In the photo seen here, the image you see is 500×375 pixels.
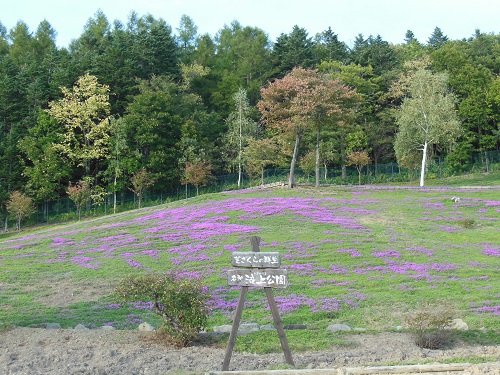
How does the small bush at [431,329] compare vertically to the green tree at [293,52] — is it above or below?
below

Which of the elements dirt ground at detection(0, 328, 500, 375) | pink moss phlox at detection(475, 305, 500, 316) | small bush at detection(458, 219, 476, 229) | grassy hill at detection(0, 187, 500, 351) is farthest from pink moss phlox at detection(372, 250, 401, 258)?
dirt ground at detection(0, 328, 500, 375)

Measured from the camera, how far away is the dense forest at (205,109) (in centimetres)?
6294

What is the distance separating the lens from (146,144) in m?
66.3

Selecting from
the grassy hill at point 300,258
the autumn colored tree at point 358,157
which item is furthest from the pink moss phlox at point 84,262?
the autumn colored tree at point 358,157

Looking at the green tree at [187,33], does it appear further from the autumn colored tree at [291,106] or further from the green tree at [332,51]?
the autumn colored tree at [291,106]

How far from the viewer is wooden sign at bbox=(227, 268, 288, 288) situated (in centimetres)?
1398

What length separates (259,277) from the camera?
14109 mm

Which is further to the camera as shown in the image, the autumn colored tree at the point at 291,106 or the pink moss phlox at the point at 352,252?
the autumn colored tree at the point at 291,106

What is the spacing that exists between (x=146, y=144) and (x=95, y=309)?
4616cm

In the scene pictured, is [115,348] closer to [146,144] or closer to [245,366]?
[245,366]

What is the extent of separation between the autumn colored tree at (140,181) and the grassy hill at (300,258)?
518 inches

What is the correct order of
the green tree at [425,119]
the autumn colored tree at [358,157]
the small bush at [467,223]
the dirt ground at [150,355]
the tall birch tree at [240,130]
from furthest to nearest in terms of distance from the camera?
the tall birch tree at [240,130], the autumn colored tree at [358,157], the green tree at [425,119], the small bush at [467,223], the dirt ground at [150,355]

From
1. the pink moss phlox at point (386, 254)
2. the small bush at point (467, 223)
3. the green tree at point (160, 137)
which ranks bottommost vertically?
the pink moss phlox at point (386, 254)

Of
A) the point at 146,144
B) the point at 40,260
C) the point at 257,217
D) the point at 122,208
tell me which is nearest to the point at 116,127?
the point at 146,144
